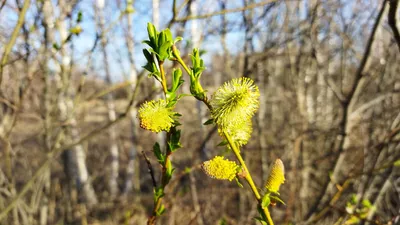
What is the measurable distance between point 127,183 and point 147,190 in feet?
4.19

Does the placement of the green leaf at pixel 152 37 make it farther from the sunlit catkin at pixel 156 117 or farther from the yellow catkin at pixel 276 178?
the yellow catkin at pixel 276 178

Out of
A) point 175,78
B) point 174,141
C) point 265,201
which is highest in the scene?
point 175,78

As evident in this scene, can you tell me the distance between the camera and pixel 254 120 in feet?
13.6

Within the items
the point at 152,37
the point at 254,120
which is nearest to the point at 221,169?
the point at 152,37

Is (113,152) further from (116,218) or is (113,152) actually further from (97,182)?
(116,218)

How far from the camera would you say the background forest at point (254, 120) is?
5.46 ft

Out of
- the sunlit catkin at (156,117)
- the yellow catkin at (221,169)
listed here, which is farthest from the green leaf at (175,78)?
the yellow catkin at (221,169)

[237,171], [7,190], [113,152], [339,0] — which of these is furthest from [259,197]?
[113,152]

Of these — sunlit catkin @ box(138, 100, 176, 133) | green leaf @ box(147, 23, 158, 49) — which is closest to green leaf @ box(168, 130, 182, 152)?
sunlit catkin @ box(138, 100, 176, 133)

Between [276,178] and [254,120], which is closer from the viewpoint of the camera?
[276,178]

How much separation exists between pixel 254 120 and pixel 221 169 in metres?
3.59

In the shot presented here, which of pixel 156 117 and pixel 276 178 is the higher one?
pixel 156 117

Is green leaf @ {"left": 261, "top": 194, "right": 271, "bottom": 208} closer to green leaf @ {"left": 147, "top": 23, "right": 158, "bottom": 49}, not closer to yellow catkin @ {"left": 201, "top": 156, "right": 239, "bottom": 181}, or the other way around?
yellow catkin @ {"left": 201, "top": 156, "right": 239, "bottom": 181}

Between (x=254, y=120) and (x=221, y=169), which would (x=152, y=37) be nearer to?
(x=221, y=169)
